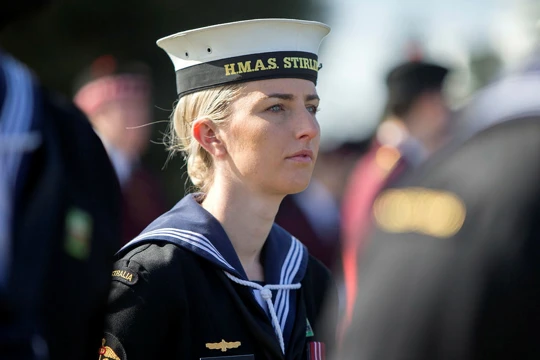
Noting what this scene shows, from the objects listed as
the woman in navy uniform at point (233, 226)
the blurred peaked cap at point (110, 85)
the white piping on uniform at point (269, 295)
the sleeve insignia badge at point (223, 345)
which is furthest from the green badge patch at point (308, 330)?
the blurred peaked cap at point (110, 85)

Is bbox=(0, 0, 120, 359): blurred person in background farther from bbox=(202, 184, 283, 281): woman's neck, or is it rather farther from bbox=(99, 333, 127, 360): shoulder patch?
bbox=(202, 184, 283, 281): woman's neck

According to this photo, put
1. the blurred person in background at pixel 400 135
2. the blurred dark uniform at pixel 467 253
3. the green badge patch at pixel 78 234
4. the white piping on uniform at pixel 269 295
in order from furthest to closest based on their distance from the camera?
the blurred person in background at pixel 400 135 → the white piping on uniform at pixel 269 295 → the green badge patch at pixel 78 234 → the blurred dark uniform at pixel 467 253

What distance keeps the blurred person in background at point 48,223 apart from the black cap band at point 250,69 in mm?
1798

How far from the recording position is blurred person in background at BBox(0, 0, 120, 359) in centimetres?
146

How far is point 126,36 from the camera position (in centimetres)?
1257

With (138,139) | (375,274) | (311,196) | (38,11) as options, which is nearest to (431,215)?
(375,274)

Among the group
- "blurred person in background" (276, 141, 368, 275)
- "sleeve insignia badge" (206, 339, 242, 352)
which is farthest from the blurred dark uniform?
"blurred person in background" (276, 141, 368, 275)

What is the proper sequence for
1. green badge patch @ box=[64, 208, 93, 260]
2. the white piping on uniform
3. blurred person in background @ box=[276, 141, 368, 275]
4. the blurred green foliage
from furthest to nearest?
1. the blurred green foliage
2. blurred person in background @ box=[276, 141, 368, 275]
3. the white piping on uniform
4. green badge patch @ box=[64, 208, 93, 260]

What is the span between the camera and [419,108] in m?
6.77

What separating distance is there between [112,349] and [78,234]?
1601 millimetres

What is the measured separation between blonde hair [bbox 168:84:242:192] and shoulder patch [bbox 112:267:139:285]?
0.55 m

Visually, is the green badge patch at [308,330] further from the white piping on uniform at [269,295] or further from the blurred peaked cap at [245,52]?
the blurred peaked cap at [245,52]

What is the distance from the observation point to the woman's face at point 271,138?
3420 mm

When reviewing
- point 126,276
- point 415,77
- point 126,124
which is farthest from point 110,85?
point 126,276
